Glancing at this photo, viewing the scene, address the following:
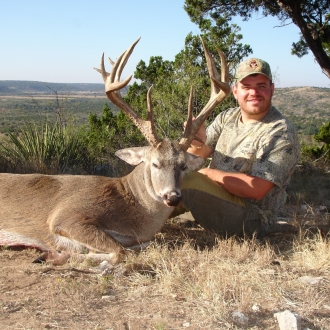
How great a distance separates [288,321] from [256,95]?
3.15m

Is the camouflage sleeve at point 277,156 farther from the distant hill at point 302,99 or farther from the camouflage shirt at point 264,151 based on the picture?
the distant hill at point 302,99

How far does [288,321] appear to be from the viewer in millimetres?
3047

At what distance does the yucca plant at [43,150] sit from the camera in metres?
8.04

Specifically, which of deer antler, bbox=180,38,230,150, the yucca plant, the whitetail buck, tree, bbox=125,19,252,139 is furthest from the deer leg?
tree, bbox=125,19,252,139

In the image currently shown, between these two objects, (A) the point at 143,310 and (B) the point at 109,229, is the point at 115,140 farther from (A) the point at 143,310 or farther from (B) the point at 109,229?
(A) the point at 143,310

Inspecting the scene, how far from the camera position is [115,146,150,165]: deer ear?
528cm

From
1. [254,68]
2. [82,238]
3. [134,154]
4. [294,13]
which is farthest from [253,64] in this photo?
[294,13]

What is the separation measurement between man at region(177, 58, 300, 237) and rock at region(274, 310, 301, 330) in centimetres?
217

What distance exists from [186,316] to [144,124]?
2420 mm

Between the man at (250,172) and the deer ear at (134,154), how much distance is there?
0.59m

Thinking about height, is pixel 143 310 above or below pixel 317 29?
below

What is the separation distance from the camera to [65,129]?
9.05 m

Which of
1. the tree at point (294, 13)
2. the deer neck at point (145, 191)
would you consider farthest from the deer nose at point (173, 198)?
the tree at point (294, 13)

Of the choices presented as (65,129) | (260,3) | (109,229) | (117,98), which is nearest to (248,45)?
(260,3)
